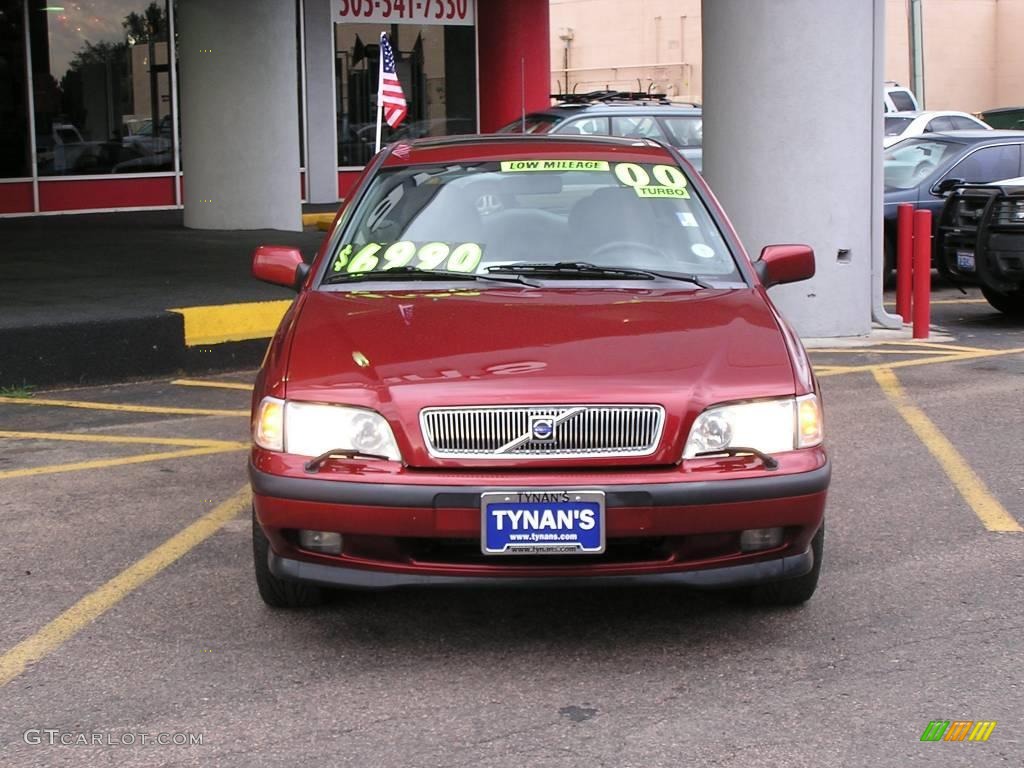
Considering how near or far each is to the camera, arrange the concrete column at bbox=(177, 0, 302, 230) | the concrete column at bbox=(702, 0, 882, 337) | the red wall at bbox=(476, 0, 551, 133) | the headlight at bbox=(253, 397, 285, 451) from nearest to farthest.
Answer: the headlight at bbox=(253, 397, 285, 451), the concrete column at bbox=(702, 0, 882, 337), the concrete column at bbox=(177, 0, 302, 230), the red wall at bbox=(476, 0, 551, 133)

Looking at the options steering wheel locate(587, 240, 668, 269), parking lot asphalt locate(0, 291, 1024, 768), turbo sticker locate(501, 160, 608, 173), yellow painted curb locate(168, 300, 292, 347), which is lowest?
parking lot asphalt locate(0, 291, 1024, 768)

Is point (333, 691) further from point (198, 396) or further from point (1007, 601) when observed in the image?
point (198, 396)

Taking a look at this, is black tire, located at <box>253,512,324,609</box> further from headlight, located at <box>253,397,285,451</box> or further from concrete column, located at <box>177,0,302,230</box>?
concrete column, located at <box>177,0,302,230</box>

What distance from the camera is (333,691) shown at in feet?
13.9

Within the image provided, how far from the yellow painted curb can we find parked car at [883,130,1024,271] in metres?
6.53

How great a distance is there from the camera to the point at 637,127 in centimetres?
1781

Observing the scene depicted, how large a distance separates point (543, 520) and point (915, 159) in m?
11.7

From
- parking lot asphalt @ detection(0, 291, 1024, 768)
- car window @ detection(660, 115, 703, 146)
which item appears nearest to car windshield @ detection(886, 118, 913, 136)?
car window @ detection(660, 115, 703, 146)

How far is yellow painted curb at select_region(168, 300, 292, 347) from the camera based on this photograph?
9852 millimetres

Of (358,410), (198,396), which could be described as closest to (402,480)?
(358,410)

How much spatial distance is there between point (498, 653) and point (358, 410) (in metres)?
0.88

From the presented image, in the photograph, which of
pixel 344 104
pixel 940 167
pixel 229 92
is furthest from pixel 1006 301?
pixel 344 104

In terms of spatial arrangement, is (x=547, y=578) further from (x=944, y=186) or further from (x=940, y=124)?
(x=940, y=124)

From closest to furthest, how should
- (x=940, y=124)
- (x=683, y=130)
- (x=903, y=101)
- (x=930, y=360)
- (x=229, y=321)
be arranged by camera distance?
(x=229, y=321) < (x=930, y=360) < (x=683, y=130) < (x=940, y=124) < (x=903, y=101)
